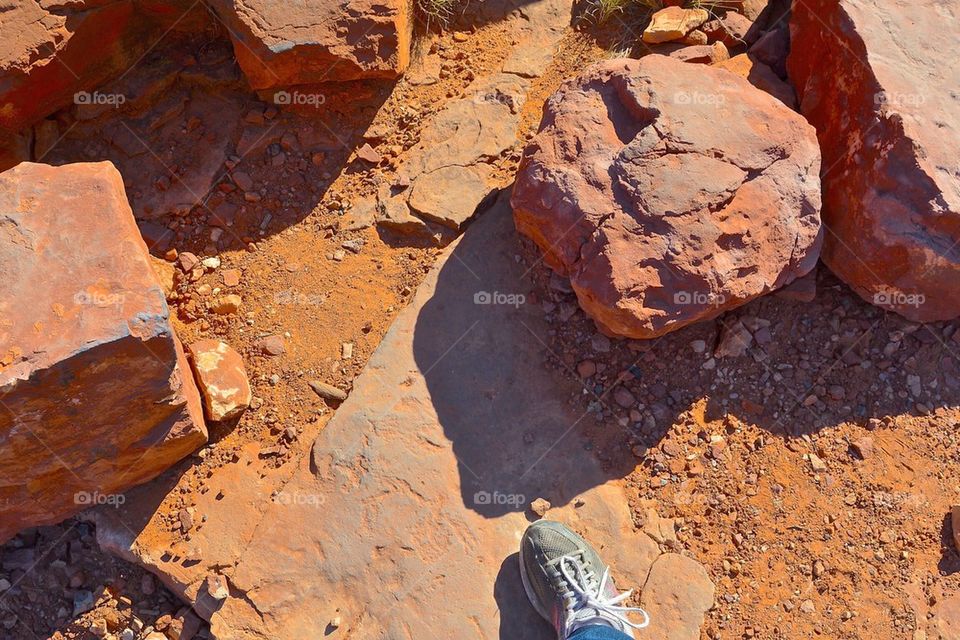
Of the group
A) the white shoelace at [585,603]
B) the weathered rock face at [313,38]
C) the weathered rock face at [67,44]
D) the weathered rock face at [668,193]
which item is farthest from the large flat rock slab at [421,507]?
the weathered rock face at [67,44]

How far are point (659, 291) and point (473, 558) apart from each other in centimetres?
116

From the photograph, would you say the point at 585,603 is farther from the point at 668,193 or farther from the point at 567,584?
the point at 668,193

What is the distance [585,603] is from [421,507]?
665 mm

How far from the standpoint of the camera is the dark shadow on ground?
2781 millimetres

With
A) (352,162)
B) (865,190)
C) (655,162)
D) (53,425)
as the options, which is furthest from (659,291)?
(53,425)

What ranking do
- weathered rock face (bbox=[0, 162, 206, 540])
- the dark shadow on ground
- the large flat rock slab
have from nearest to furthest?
weathered rock face (bbox=[0, 162, 206, 540]), the large flat rock slab, the dark shadow on ground

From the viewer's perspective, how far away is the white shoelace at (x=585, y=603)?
2.57 meters

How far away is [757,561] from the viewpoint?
2676 millimetres

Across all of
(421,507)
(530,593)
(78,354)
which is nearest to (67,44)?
(78,354)

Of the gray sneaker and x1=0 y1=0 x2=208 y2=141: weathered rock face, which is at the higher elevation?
x1=0 y1=0 x2=208 y2=141: weathered rock face

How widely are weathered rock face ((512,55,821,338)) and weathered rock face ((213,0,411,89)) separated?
932mm

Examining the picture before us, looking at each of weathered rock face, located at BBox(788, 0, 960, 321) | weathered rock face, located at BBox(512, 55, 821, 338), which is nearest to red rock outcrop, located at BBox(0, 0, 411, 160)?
A: weathered rock face, located at BBox(512, 55, 821, 338)

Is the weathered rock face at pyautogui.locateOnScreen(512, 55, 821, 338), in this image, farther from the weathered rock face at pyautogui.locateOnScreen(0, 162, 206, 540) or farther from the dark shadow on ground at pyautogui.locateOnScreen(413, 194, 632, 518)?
the weathered rock face at pyautogui.locateOnScreen(0, 162, 206, 540)

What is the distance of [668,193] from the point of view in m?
2.57
